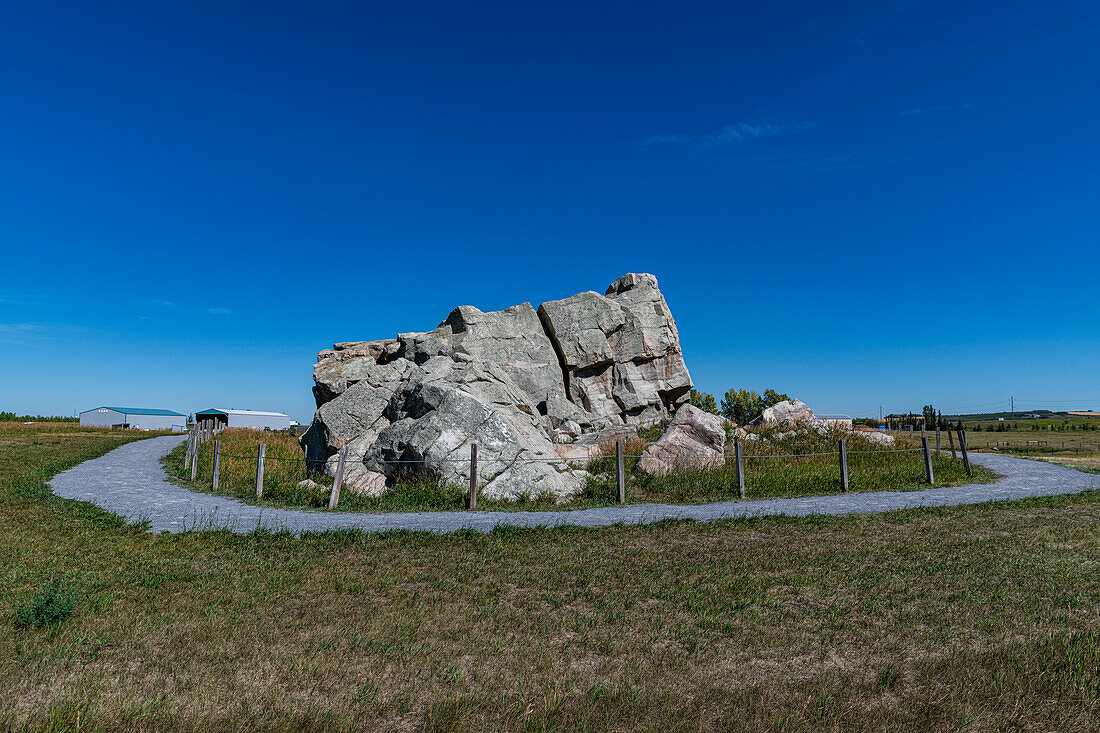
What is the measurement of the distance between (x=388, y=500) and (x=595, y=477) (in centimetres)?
598

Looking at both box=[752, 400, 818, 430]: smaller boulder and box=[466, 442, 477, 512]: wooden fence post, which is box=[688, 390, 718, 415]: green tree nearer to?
box=[752, 400, 818, 430]: smaller boulder

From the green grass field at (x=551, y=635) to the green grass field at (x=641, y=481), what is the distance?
480 centimetres

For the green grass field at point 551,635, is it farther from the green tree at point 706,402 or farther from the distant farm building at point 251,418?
the distant farm building at point 251,418

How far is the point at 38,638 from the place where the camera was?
5.60 metres

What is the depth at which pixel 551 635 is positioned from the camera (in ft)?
19.3

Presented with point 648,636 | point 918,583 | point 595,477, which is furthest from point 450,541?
point 595,477

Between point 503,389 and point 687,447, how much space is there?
849cm

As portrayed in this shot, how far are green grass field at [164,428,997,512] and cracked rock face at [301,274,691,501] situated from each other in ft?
2.55

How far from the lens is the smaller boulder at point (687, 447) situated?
19.0 meters

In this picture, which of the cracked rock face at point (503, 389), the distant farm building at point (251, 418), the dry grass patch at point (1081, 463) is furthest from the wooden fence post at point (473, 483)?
the distant farm building at point (251, 418)

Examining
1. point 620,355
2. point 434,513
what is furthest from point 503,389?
point 620,355

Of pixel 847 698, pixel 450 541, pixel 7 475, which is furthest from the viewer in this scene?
pixel 7 475

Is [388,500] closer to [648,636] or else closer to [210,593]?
[210,593]

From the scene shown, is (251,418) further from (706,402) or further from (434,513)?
(434,513)
